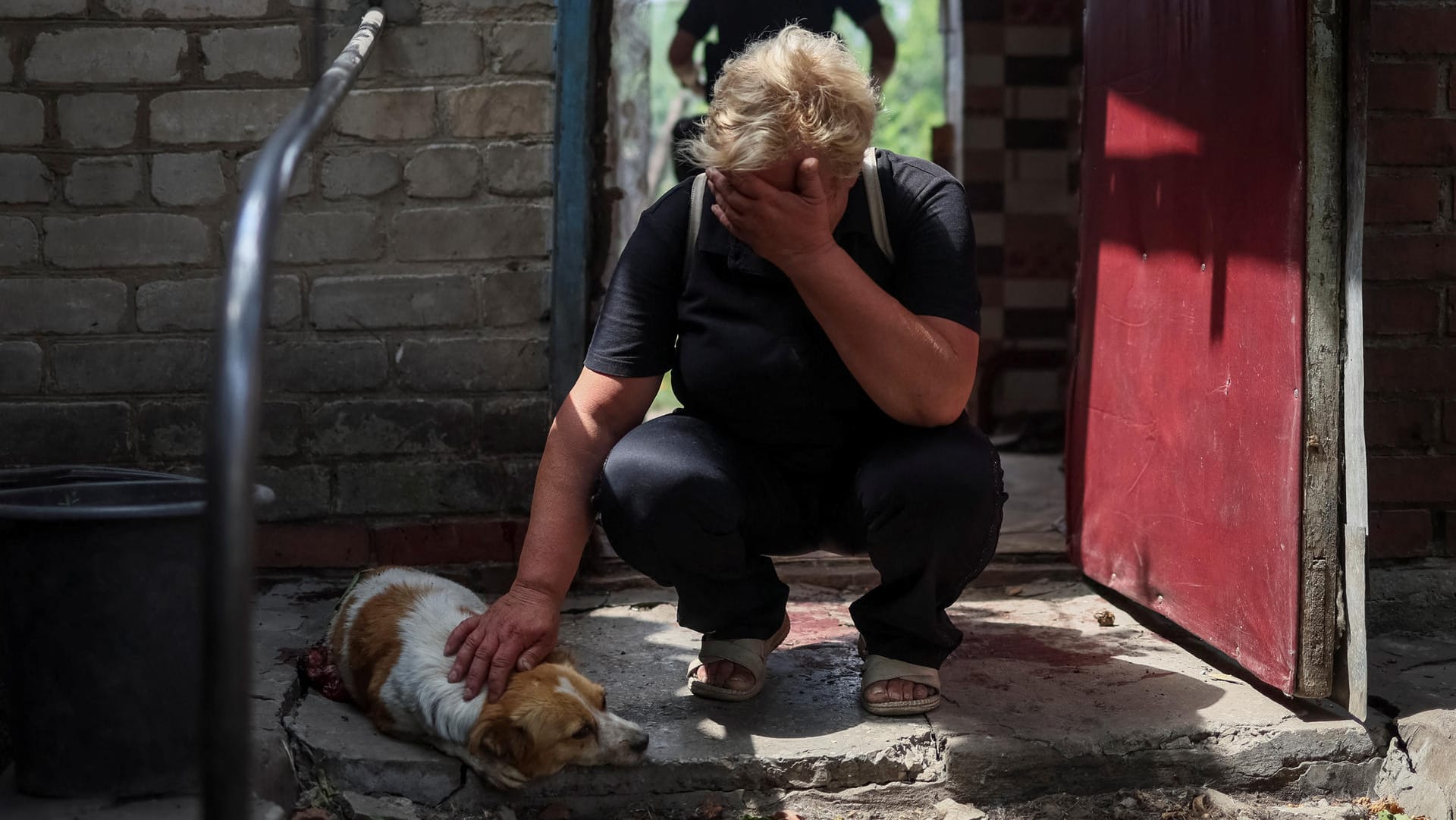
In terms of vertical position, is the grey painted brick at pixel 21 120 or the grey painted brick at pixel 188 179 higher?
the grey painted brick at pixel 21 120

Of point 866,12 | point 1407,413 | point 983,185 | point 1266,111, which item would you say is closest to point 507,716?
point 1266,111

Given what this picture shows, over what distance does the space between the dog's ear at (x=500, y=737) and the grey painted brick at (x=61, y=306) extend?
173 centimetres

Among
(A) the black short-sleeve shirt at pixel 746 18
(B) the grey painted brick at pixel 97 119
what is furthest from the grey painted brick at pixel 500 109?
(A) the black short-sleeve shirt at pixel 746 18

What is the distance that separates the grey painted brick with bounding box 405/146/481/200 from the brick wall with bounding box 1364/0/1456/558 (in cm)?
217

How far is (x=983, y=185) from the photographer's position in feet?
21.4

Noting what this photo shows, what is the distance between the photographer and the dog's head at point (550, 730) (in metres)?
2.09

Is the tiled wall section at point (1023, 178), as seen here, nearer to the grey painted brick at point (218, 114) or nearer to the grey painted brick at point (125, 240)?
the grey painted brick at point (218, 114)

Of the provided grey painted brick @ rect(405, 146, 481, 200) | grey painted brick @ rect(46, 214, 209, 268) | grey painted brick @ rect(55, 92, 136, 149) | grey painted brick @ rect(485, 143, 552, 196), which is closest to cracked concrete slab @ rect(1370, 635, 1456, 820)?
grey painted brick @ rect(485, 143, 552, 196)

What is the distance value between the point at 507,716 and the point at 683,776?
35 centimetres

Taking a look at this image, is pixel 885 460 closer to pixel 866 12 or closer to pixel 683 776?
pixel 683 776

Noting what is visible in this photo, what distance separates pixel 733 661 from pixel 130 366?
1.79 metres

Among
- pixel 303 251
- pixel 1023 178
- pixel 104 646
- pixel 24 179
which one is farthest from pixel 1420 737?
pixel 1023 178

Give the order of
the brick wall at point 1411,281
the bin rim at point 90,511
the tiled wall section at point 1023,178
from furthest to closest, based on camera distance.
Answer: the tiled wall section at point 1023,178 → the brick wall at point 1411,281 → the bin rim at point 90,511

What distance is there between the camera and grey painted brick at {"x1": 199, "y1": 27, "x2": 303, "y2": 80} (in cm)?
310
